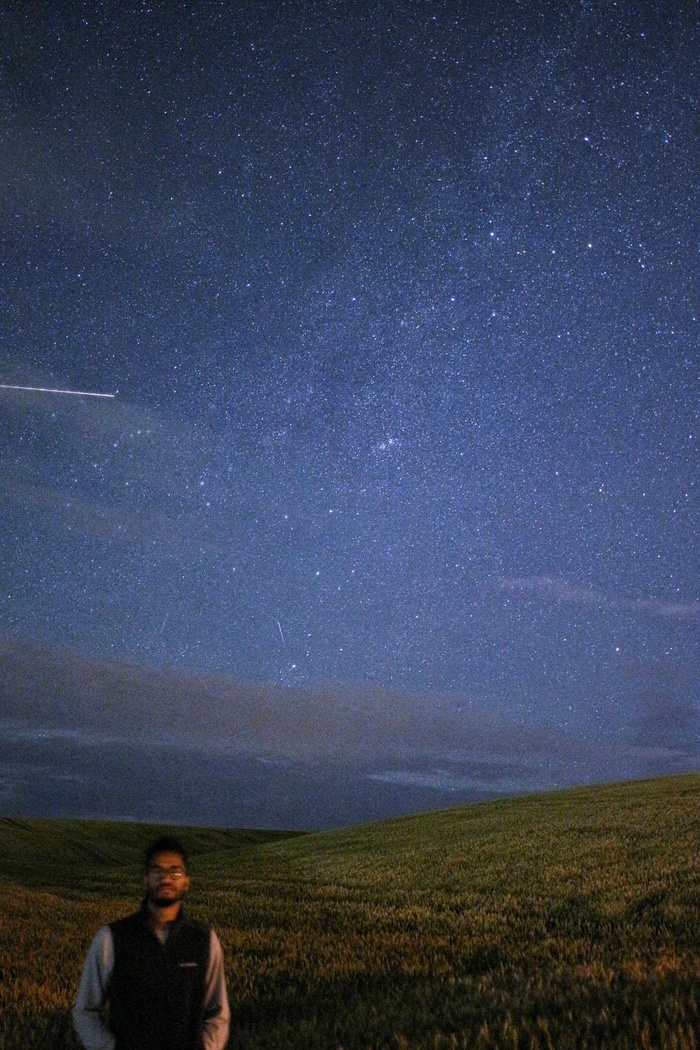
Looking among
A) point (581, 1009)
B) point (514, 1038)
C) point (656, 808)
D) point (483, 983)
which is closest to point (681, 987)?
point (581, 1009)

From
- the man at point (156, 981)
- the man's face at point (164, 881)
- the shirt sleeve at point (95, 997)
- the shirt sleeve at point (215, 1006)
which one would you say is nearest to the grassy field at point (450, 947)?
the shirt sleeve at point (215, 1006)

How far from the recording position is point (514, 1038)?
6250 mm

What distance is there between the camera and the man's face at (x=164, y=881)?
497cm

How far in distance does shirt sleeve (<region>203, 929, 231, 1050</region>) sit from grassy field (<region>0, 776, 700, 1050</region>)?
2149 millimetres

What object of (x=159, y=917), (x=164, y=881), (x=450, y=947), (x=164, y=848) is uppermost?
(x=164, y=848)

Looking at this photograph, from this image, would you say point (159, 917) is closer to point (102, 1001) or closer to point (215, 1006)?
point (102, 1001)

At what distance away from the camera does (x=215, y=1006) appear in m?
4.98

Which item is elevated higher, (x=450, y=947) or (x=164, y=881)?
(x=164, y=881)

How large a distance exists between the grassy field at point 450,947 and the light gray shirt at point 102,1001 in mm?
2185

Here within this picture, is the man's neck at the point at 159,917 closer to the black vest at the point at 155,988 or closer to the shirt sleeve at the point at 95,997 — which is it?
the black vest at the point at 155,988

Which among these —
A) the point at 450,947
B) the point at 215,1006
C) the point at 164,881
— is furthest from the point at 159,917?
the point at 450,947

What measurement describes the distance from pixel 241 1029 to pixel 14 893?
23525 mm

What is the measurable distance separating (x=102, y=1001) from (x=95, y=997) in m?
0.07

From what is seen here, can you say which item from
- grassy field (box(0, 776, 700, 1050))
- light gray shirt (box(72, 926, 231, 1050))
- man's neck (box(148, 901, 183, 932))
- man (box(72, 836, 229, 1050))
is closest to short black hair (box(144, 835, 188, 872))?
man (box(72, 836, 229, 1050))
